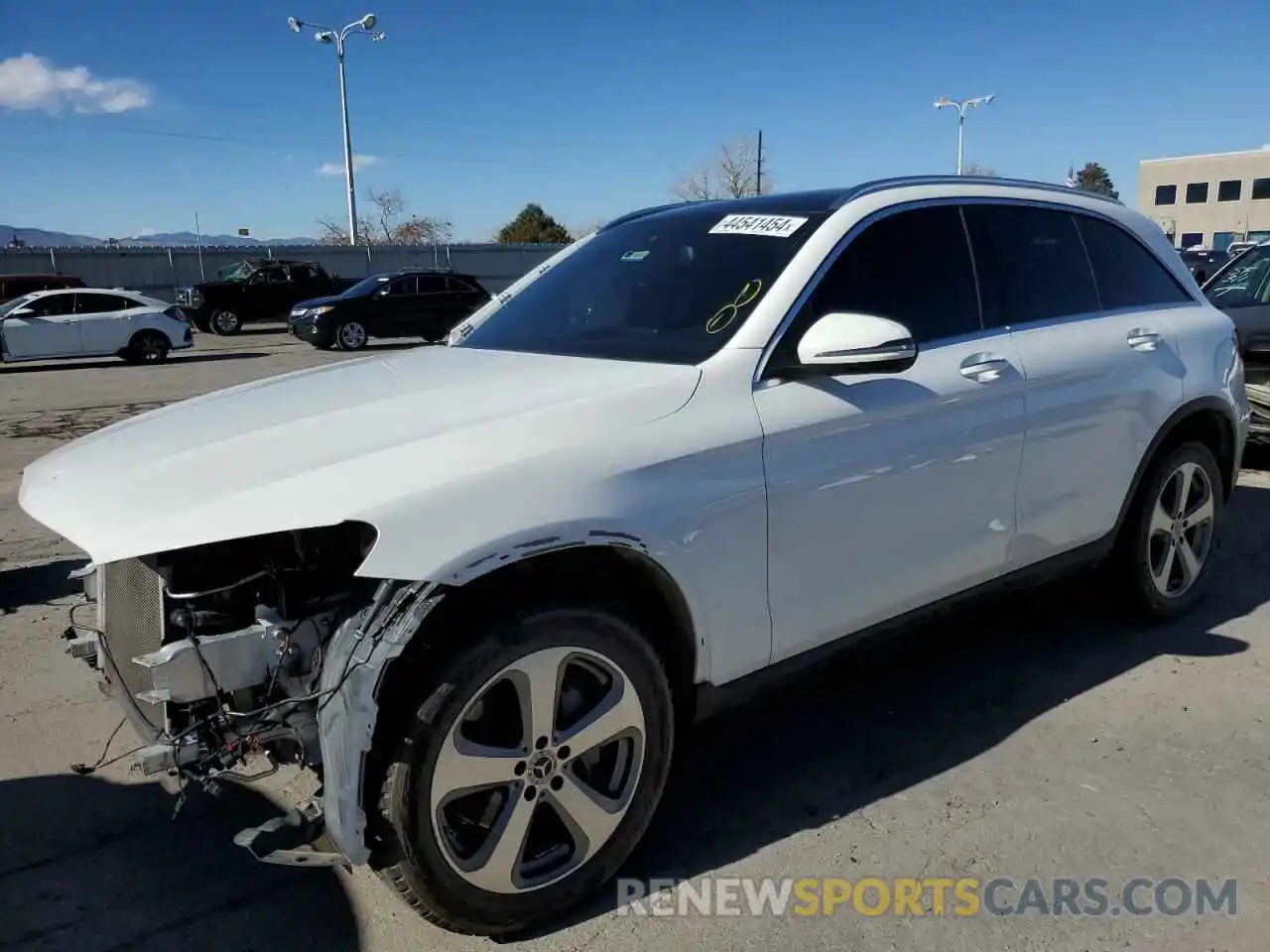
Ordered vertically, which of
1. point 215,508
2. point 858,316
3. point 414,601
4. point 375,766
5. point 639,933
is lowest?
point 639,933

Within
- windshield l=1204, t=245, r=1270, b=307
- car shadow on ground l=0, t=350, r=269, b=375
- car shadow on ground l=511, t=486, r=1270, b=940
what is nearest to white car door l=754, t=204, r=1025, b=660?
car shadow on ground l=511, t=486, r=1270, b=940

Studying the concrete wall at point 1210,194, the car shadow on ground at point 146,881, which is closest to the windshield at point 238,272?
the car shadow on ground at point 146,881

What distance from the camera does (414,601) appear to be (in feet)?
7.18

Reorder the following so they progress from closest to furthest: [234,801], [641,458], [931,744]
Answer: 1. [641,458]
2. [234,801]
3. [931,744]

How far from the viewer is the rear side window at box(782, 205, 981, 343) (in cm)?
307

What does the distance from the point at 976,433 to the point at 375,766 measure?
214cm

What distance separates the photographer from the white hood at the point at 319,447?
2119mm

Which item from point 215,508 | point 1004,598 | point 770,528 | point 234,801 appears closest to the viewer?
point 215,508

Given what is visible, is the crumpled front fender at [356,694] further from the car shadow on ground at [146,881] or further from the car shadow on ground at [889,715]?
the car shadow on ground at [889,715]

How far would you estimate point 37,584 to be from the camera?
525 centimetres

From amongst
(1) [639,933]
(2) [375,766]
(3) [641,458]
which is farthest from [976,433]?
(2) [375,766]

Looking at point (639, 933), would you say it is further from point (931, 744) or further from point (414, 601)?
point (931, 744)

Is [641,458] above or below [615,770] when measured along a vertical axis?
above

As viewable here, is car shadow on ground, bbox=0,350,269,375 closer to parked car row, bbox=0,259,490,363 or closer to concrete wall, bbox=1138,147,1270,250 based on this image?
parked car row, bbox=0,259,490,363
